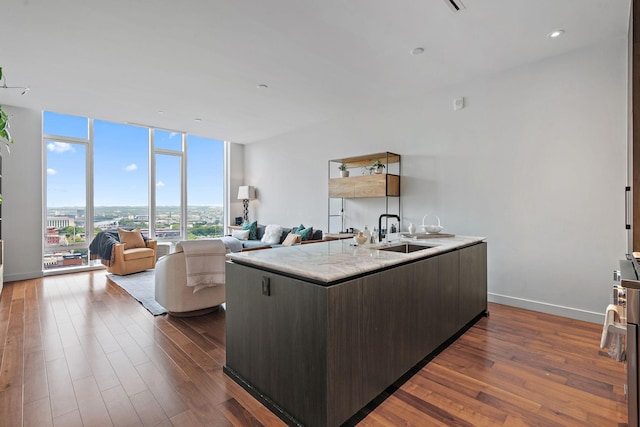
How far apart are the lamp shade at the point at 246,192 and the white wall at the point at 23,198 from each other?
3612 mm

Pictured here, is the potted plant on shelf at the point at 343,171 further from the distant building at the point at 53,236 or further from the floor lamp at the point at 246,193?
the distant building at the point at 53,236

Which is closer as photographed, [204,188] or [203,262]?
[203,262]

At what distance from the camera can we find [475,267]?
302cm

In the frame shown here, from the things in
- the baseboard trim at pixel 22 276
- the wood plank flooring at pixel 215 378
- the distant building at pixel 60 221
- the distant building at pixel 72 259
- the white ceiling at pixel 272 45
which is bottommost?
the wood plank flooring at pixel 215 378

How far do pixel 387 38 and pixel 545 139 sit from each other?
6.74 feet

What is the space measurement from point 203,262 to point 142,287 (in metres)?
2.02

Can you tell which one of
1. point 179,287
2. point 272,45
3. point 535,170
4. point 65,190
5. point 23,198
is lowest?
point 179,287

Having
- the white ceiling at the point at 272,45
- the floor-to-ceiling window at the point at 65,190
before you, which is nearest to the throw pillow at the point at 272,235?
the white ceiling at the point at 272,45

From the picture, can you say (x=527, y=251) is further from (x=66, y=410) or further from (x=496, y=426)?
(x=66, y=410)

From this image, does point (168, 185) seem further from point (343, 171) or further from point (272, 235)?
point (343, 171)

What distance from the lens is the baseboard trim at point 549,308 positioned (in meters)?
3.08

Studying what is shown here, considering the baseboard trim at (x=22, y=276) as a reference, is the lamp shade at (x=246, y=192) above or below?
above

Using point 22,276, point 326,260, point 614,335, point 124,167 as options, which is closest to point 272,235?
point 124,167

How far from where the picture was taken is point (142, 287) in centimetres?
452
